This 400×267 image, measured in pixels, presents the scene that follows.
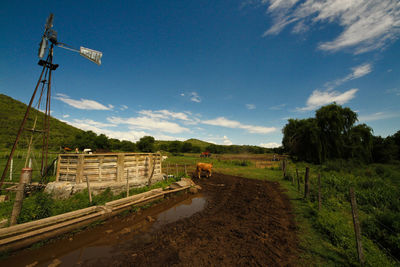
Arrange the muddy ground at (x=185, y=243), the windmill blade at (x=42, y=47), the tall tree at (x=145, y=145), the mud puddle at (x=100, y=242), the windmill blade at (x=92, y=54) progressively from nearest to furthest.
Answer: the muddy ground at (x=185, y=243)
the mud puddle at (x=100, y=242)
the windmill blade at (x=42, y=47)
the windmill blade at (x=92, y=54)
the tall tree at (x=145, y=145)

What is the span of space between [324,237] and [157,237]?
20.6 feet

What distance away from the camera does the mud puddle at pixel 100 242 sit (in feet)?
15.2

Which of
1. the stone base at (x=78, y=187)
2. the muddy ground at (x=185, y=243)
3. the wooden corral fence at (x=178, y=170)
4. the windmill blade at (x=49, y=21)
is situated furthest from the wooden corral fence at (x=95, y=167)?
the windmill blade at (x=49, y=21)

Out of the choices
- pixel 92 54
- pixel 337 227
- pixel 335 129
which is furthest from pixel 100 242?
pixel 335 129

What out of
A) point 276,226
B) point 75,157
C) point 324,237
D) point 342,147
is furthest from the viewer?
point 342,147

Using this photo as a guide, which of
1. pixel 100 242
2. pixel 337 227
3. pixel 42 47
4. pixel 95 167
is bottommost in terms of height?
pixel 100 242

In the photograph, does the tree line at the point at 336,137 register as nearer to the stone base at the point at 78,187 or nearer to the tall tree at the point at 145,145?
the stone base at the point at 78,187

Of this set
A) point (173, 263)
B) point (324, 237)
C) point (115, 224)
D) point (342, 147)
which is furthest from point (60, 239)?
point (342, 147)

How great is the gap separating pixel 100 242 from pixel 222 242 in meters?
4.48

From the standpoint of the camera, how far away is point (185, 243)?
17.8 feet

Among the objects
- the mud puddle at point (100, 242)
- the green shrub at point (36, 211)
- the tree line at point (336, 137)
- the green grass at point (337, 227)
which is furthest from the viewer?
the tree line at point (336, 137)

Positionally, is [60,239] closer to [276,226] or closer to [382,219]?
[276,226]

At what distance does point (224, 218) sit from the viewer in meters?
7.53

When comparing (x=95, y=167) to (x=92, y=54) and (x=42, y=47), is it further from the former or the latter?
(x=42, y=47)
